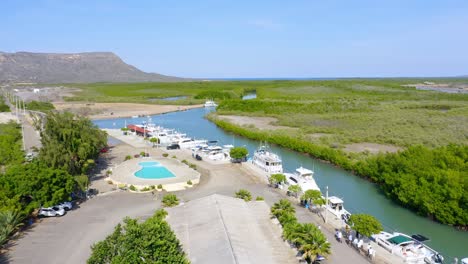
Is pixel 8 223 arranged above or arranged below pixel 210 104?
below

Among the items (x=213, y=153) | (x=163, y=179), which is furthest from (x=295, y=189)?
(x=213, y=153)

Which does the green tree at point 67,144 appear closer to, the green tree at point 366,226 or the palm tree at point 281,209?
the palm tree at point 281,209

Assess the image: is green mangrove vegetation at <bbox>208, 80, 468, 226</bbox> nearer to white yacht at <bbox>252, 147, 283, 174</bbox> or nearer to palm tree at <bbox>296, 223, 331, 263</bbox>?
white yacht at <bbox>252, 147, 283, 174</bbox>

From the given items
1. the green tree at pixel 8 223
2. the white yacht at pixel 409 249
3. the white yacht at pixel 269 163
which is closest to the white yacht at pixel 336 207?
the white yacht at pixel 409 249

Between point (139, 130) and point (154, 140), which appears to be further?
point (139, 130)

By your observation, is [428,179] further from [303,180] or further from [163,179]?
[163,179]

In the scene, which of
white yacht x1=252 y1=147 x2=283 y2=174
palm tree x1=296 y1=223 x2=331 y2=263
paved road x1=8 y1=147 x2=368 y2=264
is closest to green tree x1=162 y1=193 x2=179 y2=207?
paved road x1=8 y1=147 x2=368 y2=264
